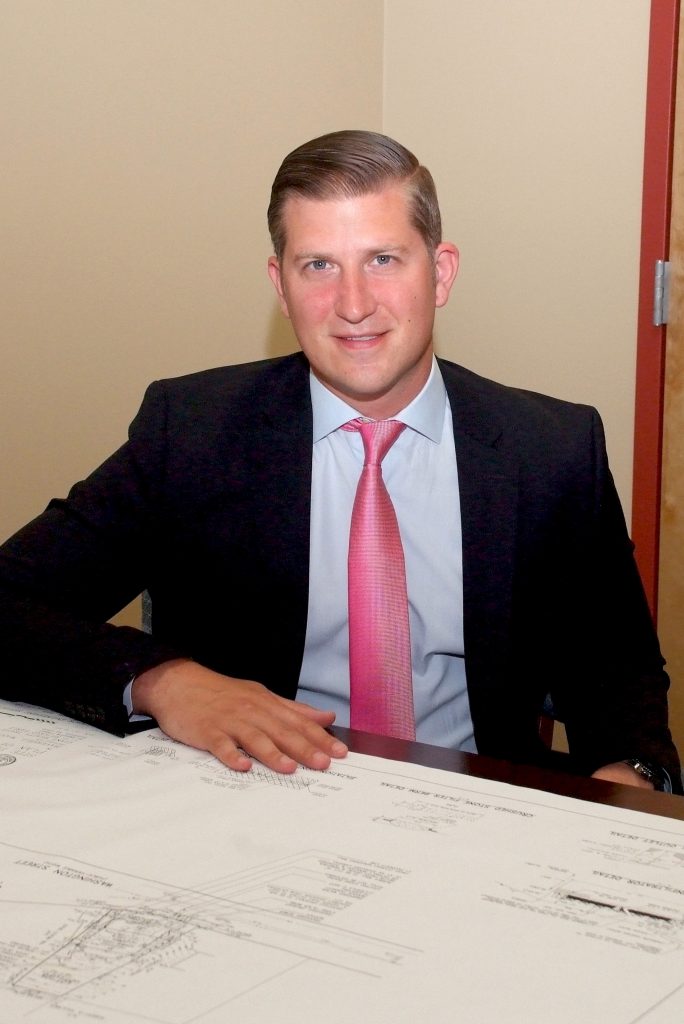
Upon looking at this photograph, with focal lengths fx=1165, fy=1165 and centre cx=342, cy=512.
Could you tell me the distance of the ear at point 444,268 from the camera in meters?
1.94

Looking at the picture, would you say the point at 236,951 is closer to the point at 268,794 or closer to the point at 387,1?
the point at 268,794

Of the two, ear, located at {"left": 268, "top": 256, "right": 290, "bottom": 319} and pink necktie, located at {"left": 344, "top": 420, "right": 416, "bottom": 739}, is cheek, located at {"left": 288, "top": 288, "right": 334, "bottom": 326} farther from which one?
pink necktie, located at {"left": 344, "top": 420, "right": 416, "bottom": 739}

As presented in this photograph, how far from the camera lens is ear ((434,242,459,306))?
6.35ft

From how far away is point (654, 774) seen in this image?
149 cm

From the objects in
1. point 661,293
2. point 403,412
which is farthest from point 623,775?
point 661,293

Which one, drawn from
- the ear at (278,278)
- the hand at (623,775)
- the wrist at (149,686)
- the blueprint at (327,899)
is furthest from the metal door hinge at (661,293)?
the blueprint at (327,899)

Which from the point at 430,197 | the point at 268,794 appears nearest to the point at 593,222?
the point at 430,197

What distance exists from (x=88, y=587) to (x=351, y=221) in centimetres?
68

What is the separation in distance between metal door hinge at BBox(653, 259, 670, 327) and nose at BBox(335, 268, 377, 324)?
4.82 ft

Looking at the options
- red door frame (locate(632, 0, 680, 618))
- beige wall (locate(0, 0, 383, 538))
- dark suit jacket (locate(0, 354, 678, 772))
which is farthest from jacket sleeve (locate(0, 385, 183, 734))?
red door frame (locate(632, 0, 680, 618))

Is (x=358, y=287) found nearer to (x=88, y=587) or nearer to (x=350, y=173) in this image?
(x=350, y=173)

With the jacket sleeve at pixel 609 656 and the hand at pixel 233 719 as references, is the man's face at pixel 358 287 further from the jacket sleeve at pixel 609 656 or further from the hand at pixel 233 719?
the hand at pixel 233 719

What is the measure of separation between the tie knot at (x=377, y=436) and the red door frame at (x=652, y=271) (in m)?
1.46

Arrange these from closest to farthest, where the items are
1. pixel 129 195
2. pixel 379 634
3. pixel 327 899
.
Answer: pixel 327 899
pixel 379 634
pixel 129 195
